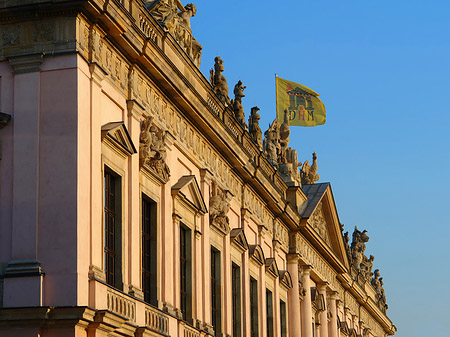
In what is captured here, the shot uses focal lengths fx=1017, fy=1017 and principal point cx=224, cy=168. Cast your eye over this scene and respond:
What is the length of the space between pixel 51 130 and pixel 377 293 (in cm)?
5167

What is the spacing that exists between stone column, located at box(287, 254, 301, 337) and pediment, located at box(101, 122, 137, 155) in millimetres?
19230

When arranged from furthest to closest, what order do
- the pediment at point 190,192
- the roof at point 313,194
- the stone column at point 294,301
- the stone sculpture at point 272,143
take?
the roof at point 313,194 → the stone sculpture at point 272,143 → the stone column at point 294,301 → the pediment at point 190,192

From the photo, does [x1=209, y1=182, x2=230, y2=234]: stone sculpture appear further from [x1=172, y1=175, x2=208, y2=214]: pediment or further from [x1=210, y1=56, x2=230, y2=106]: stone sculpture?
[x1=210, y1=56, x2=230, y2=106]: stone sculpture

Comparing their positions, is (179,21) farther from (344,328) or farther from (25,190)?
(344,328)

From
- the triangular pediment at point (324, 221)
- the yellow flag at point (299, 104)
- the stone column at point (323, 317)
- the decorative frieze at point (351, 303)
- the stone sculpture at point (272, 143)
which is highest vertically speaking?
the yellow flag at point (299, 104)

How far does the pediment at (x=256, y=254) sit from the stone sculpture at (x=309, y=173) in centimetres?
1295

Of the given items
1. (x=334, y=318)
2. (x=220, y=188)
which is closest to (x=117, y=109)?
(x=220, y=188)

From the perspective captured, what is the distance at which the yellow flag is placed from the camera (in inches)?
1929

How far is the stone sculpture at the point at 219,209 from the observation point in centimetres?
3184

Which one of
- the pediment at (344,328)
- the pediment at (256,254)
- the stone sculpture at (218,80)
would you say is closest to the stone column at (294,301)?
the pediment at (256,254)

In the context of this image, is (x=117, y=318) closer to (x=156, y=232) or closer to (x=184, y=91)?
(x=156, y=232)

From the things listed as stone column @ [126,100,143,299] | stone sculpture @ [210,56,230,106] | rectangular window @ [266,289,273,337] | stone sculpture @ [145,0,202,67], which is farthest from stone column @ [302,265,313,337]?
stone column @ [126,100,143,299]

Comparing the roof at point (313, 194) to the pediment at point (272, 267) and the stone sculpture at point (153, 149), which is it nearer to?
the pediment at point (272, 267)

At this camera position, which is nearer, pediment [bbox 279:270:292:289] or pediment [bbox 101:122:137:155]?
pediment [bbox 101:122:137:155]
